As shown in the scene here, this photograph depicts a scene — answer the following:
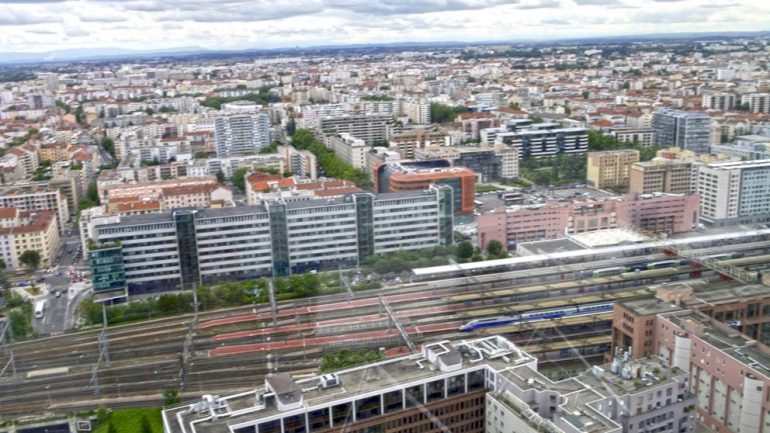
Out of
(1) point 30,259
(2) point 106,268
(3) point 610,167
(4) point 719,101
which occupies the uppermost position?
(4) point 719,101

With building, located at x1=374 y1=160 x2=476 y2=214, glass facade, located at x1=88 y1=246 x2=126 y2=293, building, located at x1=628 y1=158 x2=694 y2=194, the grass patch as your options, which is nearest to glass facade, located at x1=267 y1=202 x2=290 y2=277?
glass facade, located at x1=88 y1=246 x2=126 y2=293

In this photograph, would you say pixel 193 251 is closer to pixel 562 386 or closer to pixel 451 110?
pixel 562 386

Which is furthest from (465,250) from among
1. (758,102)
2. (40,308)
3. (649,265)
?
(758,102)

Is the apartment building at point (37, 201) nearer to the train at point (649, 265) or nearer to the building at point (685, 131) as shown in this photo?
the train at point (649, 265)

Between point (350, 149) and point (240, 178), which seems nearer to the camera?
point (240, 178)

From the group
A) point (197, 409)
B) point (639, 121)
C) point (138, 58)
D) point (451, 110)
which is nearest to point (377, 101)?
point (451, 110)

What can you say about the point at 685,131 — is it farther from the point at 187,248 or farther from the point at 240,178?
the point at 187,248
